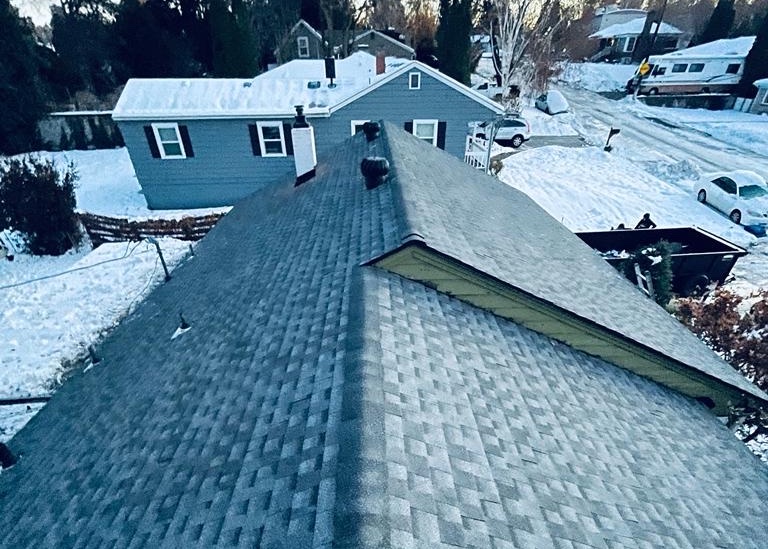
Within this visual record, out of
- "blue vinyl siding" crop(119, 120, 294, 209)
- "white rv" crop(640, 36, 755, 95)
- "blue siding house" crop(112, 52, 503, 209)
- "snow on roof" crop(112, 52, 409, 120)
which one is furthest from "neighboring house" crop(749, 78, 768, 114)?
"blue vinyl siding" crop(119, 120, 294, 209)

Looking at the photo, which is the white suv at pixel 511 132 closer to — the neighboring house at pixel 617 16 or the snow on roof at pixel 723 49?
the snow on roof at pixel 723 49

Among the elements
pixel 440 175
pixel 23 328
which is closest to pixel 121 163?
pixel 23 328

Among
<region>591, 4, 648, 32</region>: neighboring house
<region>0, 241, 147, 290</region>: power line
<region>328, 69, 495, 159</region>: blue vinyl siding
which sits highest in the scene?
<region>591, 4, 648, 32</region>: neighboring house

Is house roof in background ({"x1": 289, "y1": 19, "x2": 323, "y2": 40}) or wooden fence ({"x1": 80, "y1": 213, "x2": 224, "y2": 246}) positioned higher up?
house roof in background ({"x1": 289, "y1": 19, "x2": 323, "y2": 40})

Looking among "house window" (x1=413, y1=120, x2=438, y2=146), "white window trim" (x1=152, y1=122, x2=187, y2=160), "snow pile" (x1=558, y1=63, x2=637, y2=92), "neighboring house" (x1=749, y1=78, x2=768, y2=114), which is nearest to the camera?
"white window trim" (x1=152, y1=122, x2=187, y2=160)

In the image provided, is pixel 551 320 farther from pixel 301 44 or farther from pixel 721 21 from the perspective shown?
pixel 721 21

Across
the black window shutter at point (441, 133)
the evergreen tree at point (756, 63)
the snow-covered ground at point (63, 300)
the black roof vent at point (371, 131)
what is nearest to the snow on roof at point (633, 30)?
the evergreen tree at point (756, 63)

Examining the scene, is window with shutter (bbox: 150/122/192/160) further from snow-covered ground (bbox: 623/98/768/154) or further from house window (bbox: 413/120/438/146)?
snow-covered ground (bbox: 623/98/768/154)
